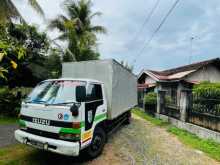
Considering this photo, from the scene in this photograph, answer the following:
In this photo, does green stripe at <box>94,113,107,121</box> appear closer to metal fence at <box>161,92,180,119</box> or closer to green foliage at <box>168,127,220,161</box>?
green foliage at <box>168,127,220,161</box>

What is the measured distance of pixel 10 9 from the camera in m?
8.37

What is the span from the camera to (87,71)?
664cm

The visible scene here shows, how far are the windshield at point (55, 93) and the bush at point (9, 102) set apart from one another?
614 centimetres

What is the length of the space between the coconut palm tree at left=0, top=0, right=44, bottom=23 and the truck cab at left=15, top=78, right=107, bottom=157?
443 centimetres

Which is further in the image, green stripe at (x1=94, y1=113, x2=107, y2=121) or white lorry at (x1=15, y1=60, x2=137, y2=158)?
green stripe at (x1=94, y1=113, x2=107, y2=121)

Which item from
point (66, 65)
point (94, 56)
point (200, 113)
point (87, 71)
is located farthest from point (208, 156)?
point (94, 56)

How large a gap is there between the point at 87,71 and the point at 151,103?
A: 9.13 m

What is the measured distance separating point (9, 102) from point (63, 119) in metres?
7.75

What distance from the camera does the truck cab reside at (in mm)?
4234

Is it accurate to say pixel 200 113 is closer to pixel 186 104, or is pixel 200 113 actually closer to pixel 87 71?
pixel 186 104

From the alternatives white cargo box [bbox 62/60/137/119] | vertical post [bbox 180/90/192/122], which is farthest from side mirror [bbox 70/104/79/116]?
vertical post [bbox 180/90/192/122]

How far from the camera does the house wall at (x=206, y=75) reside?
56.9 ft

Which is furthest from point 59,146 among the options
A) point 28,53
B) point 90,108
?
point 28,53

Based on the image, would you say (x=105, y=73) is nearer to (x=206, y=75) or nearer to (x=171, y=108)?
(x=171, y=108)
